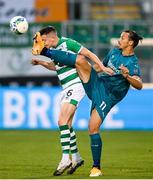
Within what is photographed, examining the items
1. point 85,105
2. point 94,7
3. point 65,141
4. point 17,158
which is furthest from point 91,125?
point 94,7

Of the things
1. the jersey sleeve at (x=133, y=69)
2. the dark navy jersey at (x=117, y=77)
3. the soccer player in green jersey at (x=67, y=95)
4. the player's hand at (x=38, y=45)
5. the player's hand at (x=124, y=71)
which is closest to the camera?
the player's hand at (x=124, y=71)

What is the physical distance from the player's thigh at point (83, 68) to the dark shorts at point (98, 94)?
0.20 ft

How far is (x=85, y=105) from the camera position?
25375mm

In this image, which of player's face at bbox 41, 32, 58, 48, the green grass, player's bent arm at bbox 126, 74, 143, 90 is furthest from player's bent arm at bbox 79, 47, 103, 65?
the green grass

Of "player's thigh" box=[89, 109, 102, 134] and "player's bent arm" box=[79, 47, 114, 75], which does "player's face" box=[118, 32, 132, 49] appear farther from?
"player's thigh" box=[89, 109, 102, 134]

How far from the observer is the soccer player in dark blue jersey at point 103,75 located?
1356cm

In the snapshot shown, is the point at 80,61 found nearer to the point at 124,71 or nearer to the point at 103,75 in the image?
the point at 103,75

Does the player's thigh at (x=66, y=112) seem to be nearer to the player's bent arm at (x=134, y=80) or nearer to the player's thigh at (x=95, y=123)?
the player's thigh at (x=95, y=123)

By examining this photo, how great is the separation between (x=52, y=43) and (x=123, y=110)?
11237 mm

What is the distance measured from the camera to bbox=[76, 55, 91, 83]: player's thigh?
45.8ft

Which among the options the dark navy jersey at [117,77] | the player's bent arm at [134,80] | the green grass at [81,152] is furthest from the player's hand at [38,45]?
the green grass at [81,152]

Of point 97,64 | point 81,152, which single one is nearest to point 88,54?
point 97,64

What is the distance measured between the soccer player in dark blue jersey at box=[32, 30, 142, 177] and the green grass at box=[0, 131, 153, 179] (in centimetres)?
74

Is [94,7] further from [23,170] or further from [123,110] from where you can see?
[23,170]
